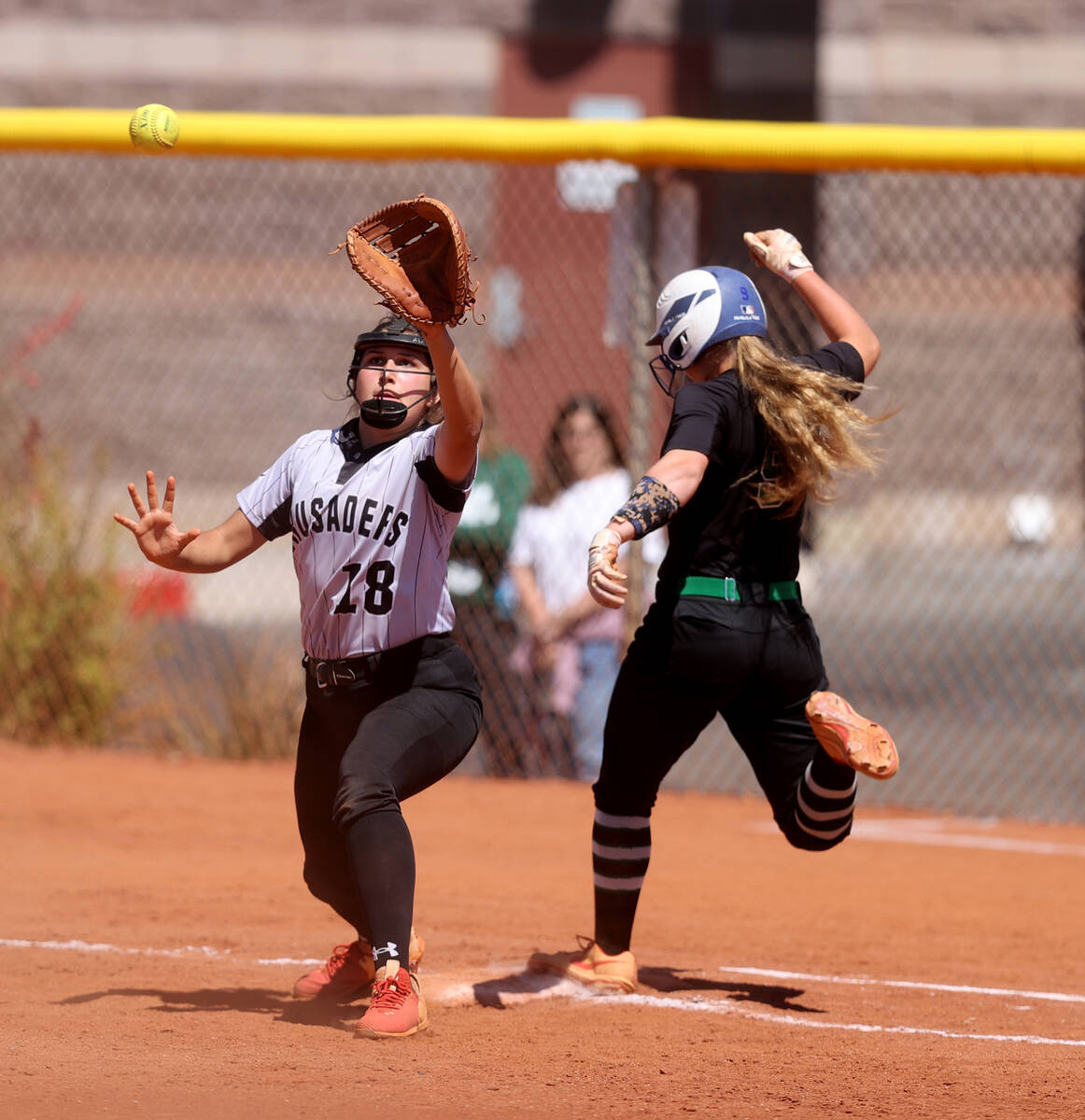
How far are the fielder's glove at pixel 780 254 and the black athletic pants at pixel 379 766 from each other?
152cm

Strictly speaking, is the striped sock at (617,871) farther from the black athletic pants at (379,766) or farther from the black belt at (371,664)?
the black belt at (371,664)

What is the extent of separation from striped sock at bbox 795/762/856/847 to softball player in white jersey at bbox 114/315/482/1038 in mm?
926

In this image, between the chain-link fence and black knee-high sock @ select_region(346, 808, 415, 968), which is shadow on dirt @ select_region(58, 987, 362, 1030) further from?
the chain-link fence

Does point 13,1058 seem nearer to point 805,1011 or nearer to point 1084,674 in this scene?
point 805,1011

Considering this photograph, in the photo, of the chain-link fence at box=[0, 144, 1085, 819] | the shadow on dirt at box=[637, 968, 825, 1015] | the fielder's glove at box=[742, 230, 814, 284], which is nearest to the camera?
the shadow on dirt at box=[637, 968, 825, 1015]

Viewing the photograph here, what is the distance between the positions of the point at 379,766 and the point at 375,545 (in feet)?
1.87

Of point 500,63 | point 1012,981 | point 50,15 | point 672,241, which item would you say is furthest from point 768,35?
point 1012,981

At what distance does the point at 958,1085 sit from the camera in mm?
3781

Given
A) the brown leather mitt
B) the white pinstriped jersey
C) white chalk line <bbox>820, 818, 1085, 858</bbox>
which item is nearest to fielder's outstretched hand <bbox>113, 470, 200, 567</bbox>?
the white pinstriped jersey

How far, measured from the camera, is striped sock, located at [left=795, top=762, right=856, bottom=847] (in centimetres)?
445

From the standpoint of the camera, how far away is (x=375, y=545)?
14.0 feet

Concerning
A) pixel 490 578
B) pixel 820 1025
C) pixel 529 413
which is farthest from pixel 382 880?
pixel 529 413

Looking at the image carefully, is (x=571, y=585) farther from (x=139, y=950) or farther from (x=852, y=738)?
(x=852, y=738)

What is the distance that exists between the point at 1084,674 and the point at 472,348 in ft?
18.3
